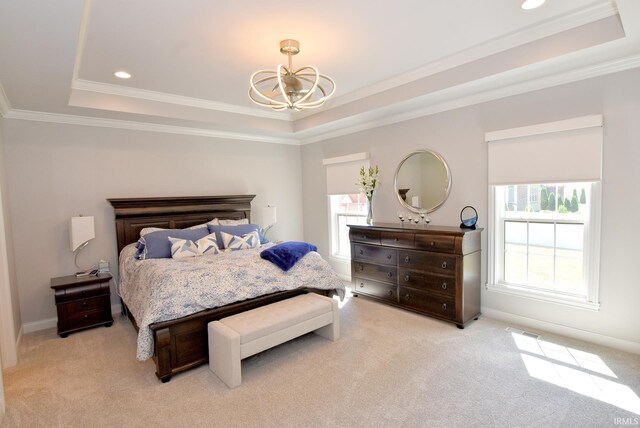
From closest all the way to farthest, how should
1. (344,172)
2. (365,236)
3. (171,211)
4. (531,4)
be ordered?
(531,4) → (365,236) → (171,211) → (344,172)

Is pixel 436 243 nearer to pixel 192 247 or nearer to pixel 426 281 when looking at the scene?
pixel 426 281

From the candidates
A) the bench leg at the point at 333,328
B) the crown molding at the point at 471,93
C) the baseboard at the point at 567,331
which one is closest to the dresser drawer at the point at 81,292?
the bench leg at the point at 333,328

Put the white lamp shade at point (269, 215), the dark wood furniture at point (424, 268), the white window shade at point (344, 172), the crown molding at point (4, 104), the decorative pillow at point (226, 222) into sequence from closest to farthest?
the crown molding at point (4, 104)
the dark wood furniture at point (424, 268)
the decorative pillow at point (226, 222)
the white window shade at point (344, 172)
the white lamp shade at point (269, 215)

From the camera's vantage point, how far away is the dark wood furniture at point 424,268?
11.2 feet

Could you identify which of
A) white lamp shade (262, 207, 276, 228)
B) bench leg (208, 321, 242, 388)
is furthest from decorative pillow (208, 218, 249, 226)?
bench leg (208, 321, 242, 388)

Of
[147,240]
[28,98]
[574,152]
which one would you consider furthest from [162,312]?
[574,152]

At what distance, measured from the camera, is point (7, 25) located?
1919 mm

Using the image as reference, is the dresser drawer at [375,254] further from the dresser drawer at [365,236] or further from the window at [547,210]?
the window at [547,210]

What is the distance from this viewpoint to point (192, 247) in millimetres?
3883

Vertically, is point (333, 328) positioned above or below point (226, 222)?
below

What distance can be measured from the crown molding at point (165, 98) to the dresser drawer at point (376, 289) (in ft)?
9.38

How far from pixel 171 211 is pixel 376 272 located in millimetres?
2946

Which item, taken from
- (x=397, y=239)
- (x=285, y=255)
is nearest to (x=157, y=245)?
(x=285, y=255)

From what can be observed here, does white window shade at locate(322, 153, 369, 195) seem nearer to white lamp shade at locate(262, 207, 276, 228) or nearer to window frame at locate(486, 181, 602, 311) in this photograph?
white lamp shade at locate(262, 207, 276, 228)
